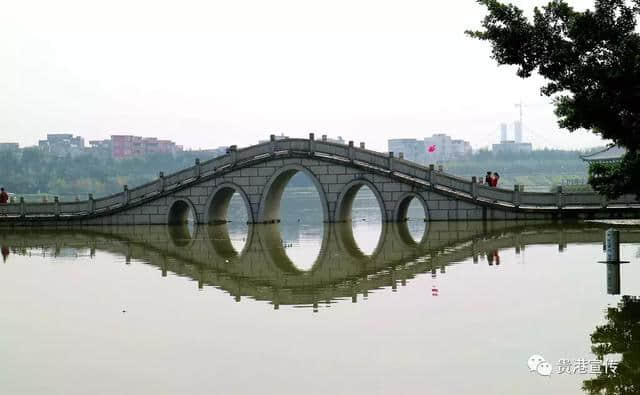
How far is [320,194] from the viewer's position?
140 feet

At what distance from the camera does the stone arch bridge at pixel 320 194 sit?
123 ft

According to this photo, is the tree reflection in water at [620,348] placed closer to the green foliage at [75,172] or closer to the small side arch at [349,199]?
the small side arch at [349,199]

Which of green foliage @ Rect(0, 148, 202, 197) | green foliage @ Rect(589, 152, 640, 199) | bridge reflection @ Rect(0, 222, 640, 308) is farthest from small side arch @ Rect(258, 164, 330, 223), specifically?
green foliage @ Rect(0, 148, 202, 197)

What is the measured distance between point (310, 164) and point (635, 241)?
19845 mm

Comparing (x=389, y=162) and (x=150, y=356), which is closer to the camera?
(x=150, y=356)

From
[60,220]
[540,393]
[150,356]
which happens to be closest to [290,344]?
[150,356]

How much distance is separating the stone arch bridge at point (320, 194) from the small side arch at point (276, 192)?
49 millimetres

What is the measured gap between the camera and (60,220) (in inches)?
1874

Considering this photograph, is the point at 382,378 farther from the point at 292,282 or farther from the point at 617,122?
the point at 292,282

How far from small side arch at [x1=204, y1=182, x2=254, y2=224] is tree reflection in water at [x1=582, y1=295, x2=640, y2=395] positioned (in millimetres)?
30106

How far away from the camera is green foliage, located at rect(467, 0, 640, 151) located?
16375 millimetres

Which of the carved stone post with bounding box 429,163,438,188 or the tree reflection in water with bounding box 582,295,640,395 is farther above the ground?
the carved stone post with bounding box 429,163,438,188

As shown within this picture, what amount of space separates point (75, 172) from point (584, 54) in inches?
5162

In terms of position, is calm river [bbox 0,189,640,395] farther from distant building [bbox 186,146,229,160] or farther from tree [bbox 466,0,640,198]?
distant building [bbox 186,146,229,160]
